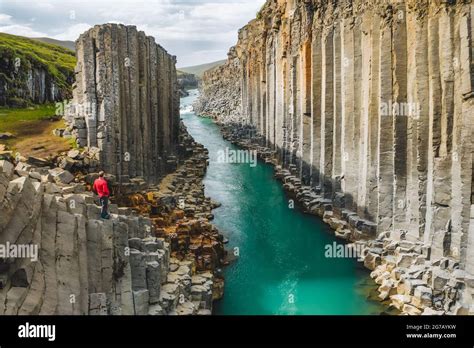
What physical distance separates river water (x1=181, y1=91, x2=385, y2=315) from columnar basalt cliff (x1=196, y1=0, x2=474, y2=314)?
47.1 inches

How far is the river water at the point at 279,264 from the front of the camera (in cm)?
2052

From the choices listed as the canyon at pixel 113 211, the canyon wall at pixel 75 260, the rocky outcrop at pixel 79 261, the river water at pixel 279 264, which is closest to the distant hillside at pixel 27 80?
the canyon at pixel 113 211

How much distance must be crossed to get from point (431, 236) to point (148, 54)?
22766mm

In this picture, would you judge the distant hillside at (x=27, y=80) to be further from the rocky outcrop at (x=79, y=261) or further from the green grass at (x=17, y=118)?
the rocky outcrop at (x=79, y=261)

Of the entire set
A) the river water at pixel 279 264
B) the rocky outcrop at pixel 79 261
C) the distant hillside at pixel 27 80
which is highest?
the distant hillside at pixel 27 80

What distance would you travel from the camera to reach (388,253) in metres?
23.2

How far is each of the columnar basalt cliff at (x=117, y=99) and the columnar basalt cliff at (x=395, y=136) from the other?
11125mm

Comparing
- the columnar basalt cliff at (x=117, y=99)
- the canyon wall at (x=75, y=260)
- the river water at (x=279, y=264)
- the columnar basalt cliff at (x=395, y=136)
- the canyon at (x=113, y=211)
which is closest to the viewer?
the canyon wall at (x=75, y=260)

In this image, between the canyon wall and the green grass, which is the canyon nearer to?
the canyon wall

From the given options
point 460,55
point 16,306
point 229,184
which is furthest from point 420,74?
point 229,184

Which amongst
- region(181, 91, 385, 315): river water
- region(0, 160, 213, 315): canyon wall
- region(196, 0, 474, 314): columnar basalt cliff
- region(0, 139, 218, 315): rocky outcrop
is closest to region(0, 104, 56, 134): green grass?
region(0, 139, 218, 315): rocky outcrop

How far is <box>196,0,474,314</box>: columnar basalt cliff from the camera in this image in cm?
1912

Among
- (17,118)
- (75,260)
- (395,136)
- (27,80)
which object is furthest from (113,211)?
(27,80)

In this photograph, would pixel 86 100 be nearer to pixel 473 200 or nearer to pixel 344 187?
pixel 344 187
